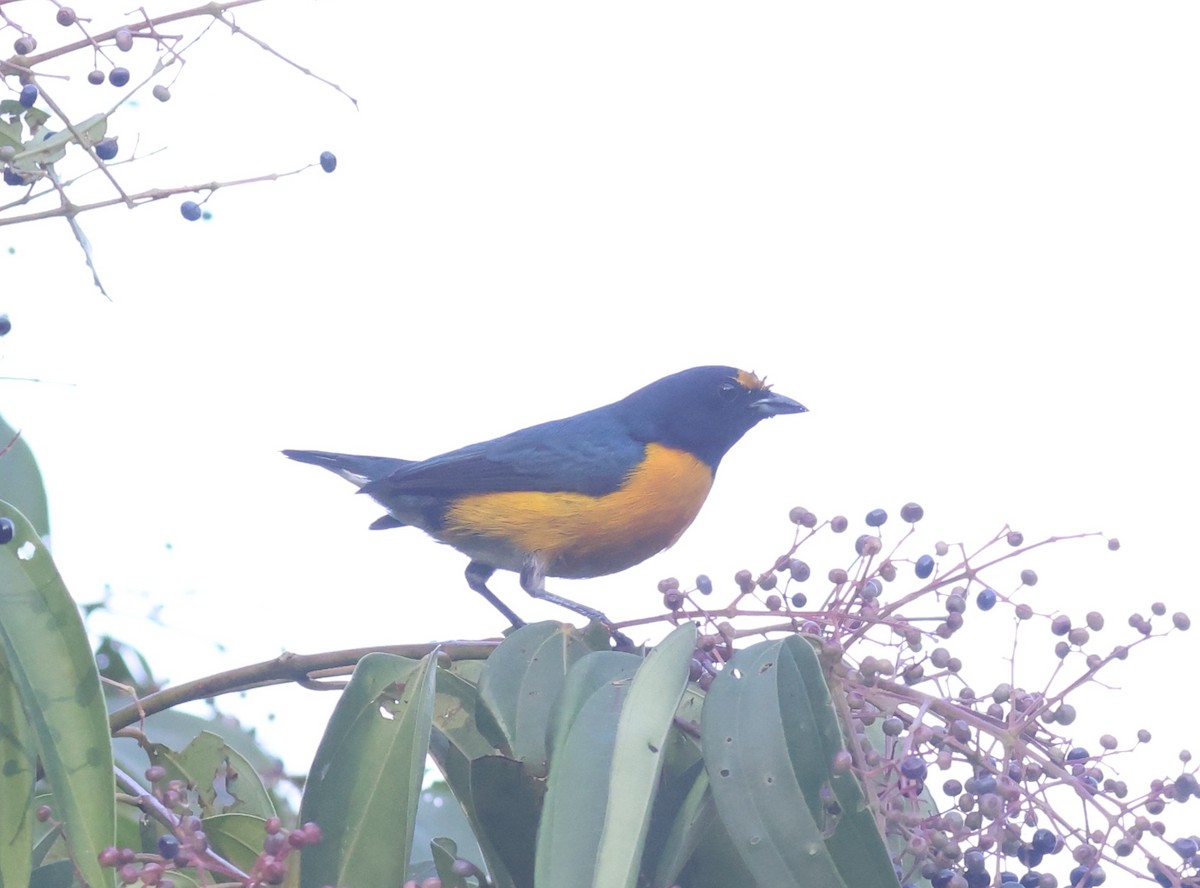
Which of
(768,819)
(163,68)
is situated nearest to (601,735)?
(768,819)

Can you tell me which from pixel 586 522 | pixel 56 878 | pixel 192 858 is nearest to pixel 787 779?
pixel 192 858

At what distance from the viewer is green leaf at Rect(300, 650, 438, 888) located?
2.06 m

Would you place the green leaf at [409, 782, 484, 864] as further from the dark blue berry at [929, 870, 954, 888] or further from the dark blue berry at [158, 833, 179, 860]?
the dark blue berry at [929, 870, 954, 888]

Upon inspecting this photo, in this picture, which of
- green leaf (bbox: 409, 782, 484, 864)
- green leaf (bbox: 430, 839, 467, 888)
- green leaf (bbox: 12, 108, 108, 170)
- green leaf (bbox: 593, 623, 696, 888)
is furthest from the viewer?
green leaf (bbox: 409, 782, 484, 864)

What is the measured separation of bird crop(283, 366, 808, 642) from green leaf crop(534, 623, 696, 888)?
1860mm

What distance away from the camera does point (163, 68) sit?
2596mm

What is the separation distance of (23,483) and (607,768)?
1.55 metres

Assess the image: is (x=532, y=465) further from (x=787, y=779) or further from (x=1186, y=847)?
(x=1186, y=847)

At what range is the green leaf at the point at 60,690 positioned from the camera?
6.81ft

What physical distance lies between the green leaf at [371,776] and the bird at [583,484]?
5.92ft

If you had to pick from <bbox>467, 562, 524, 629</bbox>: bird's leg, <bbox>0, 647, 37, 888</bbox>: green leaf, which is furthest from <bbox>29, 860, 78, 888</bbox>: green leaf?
<bbox>467, 562, 524, 629</bbox>: bird's leg

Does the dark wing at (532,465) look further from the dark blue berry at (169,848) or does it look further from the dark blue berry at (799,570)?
the dark blue berry at (169,848)

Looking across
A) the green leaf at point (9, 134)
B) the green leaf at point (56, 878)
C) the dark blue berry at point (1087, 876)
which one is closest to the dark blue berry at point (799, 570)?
the dark blue berry at point (1087, 876)

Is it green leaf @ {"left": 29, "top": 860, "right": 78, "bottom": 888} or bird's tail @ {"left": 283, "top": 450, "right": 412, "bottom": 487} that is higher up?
bird's tail @ {"left": 283, "top": 450, "right": 412, "bottom": 487}
